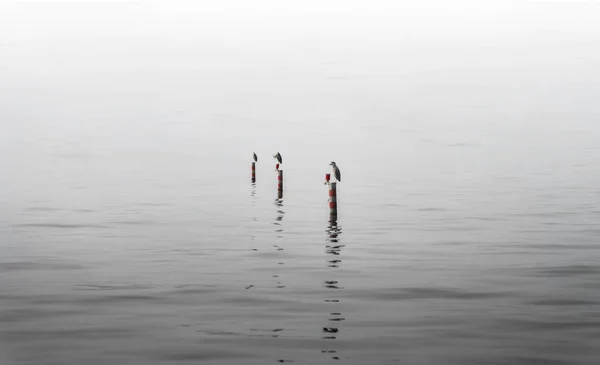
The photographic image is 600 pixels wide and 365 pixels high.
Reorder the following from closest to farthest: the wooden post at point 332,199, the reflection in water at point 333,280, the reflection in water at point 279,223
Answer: the reflection in water at point 333,280
the reflection in water at point 279,223
the wooden post at point 332,199

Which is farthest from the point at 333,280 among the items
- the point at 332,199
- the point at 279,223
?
the point at 279,223

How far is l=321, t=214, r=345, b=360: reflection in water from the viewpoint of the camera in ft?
44.3

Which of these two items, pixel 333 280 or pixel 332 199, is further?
pixel 332 199

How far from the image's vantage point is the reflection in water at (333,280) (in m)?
13.5

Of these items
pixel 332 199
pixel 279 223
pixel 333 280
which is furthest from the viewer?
pixel 279 223

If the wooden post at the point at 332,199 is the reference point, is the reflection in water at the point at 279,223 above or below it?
below

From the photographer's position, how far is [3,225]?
34.4m

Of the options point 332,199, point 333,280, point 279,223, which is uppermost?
point 332,199

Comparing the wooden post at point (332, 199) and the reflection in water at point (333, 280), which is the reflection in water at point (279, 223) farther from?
the wooden post at point (332, 199)

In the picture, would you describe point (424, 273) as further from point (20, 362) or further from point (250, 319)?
point (20, 362)

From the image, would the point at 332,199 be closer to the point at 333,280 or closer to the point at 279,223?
the point at 279,223

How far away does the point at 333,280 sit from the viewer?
19.2 m

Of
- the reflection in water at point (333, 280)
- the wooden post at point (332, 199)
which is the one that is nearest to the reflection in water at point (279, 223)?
the reflection in water at point (333, 280)

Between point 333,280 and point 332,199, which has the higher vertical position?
point 332,199
